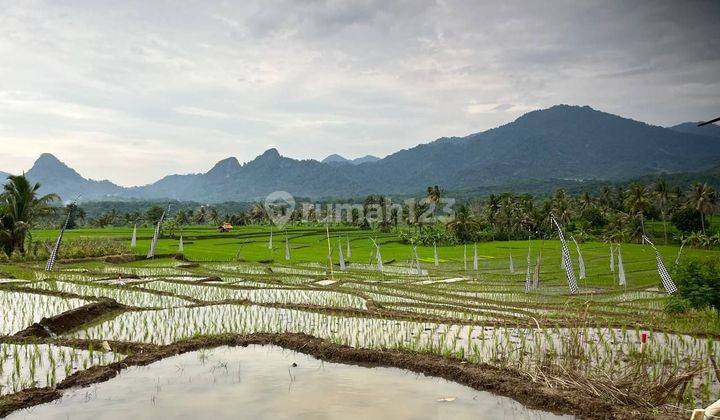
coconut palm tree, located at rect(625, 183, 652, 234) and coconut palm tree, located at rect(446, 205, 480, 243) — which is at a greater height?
coconut palm tree, located at rect(625, 183, 652, 234)

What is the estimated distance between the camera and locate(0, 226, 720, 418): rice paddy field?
22.6 feet

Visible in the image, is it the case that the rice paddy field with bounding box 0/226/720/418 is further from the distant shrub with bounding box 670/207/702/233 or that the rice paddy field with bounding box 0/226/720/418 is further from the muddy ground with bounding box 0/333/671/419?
the distant shrub with bounding box 670/207/702/233

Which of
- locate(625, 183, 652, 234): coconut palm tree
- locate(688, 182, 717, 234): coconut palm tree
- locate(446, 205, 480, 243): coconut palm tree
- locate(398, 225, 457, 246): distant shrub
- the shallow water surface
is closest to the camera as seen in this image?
the shallow water surface

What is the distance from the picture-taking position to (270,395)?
21.7 ft

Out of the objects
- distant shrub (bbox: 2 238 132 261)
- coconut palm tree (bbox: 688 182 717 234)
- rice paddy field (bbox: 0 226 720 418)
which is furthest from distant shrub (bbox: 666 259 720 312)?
coconut palm tree (bbox: 688 182 717 234)

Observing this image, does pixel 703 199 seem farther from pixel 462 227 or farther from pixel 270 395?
pixel 270 395

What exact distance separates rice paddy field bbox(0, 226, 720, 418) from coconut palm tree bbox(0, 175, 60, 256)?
2231mm

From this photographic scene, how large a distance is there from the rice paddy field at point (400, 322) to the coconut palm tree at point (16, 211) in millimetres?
2231

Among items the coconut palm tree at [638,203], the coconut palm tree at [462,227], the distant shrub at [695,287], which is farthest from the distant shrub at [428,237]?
the distant shrub at [695,287]

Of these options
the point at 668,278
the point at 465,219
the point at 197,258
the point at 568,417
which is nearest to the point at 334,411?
the point at 568,417

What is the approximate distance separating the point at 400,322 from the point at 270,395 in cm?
485

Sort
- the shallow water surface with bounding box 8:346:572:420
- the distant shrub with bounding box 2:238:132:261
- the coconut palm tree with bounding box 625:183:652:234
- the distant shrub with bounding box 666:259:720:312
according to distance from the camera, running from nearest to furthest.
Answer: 1. the shallow water surface with bounding box 8:346:572:420
2. the distant shrub with bounding box 666:259:720:312
3. the distant shrub with bounding box 2:238:132:261
4. the coconut palm tree with bounding box 625:183:652:234

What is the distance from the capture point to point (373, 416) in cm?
590

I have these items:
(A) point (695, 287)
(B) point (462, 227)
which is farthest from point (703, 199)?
(A) point (695, 287)
